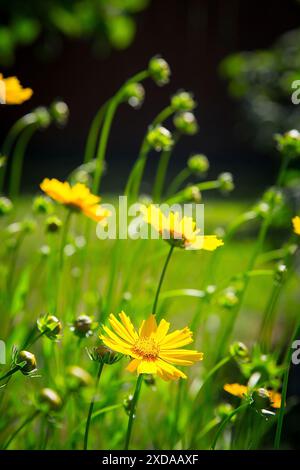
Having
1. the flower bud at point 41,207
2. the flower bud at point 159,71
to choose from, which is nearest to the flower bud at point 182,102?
the flower bud at point 159,71

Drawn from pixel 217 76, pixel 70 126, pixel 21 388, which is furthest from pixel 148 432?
pixel 217 76

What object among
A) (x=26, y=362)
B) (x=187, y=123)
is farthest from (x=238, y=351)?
(x=187, y=123)

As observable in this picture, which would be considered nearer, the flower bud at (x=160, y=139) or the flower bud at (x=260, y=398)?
the flower bud at (x=260, y=398)

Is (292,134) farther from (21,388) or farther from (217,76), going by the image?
(217,76)

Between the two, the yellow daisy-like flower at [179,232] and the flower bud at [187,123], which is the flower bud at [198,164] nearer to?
the flower bud at [187,123]

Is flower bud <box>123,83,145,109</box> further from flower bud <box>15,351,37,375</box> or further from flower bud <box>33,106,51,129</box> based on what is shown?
flower bud <box>15,351,37,375</box>

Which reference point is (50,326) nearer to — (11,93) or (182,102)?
(11,93)

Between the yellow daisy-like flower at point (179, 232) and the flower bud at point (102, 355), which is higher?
the yellow daisy-like flower at point (179, 232)
